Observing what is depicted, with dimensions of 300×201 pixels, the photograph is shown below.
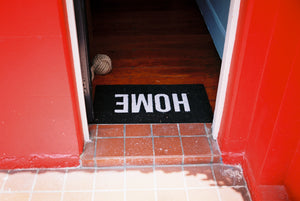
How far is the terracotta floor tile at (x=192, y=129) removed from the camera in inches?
145

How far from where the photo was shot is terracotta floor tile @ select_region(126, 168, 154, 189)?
10.6 ft

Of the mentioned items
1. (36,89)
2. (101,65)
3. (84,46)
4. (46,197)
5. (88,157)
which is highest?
(84,46)

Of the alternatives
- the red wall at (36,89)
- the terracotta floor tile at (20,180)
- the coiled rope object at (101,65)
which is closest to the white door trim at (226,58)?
the red wall at (36,89)

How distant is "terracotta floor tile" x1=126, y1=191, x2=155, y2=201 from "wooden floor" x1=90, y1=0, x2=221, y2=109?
5.22 feet

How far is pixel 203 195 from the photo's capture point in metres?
3.13

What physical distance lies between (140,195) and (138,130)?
84cm

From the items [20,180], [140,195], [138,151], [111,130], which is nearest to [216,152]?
[138,151]

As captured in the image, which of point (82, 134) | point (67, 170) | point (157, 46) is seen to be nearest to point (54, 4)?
point (82, 134)

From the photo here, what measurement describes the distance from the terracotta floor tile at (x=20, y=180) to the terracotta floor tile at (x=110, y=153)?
71 cm

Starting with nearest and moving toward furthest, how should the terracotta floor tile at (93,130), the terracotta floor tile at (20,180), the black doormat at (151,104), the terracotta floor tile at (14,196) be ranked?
the terracotta floor tile at (14,196), the terracotta floor tile at (20,180), the terracotta floor tile at (93,130), the black doormat at (151,104)

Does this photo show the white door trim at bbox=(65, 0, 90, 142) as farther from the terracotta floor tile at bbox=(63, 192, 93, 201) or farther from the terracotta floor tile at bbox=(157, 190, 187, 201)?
the terracotta floor tile at bbox=(157, 190, 187, 201)

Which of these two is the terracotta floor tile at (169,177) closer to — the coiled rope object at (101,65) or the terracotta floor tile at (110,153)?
the terracotta floor tile at (110,153)

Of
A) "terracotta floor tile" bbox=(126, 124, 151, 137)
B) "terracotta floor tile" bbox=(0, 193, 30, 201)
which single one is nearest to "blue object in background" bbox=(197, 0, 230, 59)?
"terracotta floor tile" bbox=(126, 124, 151, 137)

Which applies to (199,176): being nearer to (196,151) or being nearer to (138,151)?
(196,151)
